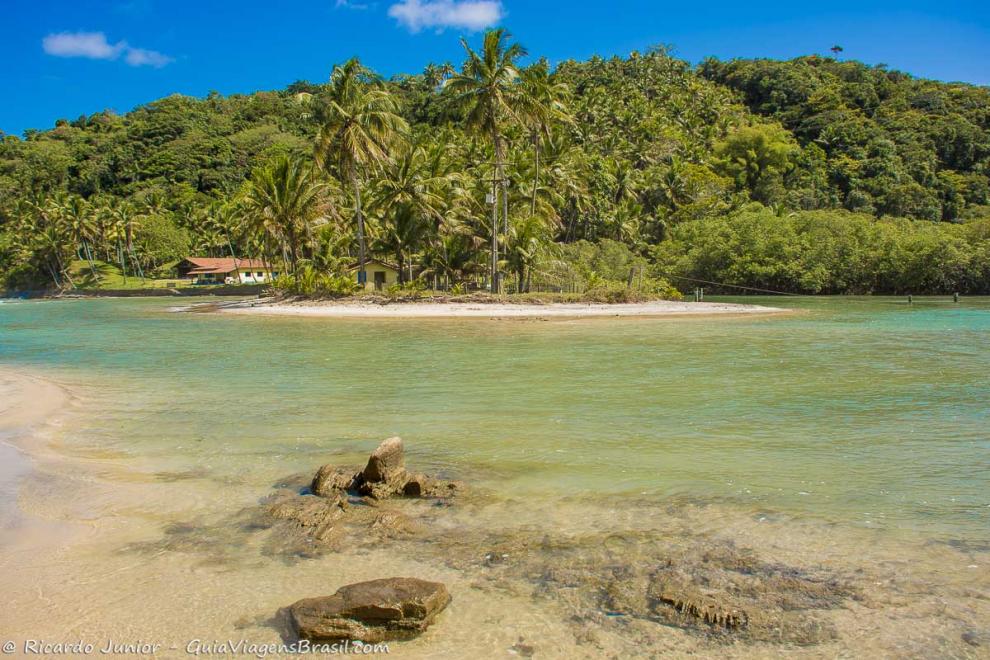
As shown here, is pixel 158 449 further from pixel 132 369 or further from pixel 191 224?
pixel 191 224

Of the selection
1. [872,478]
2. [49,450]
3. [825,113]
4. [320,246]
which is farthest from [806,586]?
[825,113]

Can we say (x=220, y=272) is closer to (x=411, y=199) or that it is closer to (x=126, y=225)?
(x=126, y=225)

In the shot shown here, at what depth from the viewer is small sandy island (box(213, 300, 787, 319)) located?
28.9 meters

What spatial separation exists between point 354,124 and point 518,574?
3348 cm

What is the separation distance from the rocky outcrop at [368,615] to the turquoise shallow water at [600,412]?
2389 mm

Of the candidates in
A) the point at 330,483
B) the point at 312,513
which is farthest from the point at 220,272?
the point at 312,513

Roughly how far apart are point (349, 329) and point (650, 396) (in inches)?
602

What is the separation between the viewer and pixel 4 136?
112m

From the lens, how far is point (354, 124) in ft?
114

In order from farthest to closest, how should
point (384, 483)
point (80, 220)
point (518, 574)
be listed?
point (80, 220), point (384, 483), point (518, 574)

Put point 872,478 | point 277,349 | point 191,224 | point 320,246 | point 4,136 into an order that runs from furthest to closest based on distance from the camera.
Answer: point 4,136 < point 191,224 < point 320,246 < point 277,349 < point 872,478

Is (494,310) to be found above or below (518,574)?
above

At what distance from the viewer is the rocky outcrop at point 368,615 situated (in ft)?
12.0

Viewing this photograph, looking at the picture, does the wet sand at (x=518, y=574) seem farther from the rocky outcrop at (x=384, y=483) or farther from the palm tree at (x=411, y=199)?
the palm tree at (x=411, y=199)
